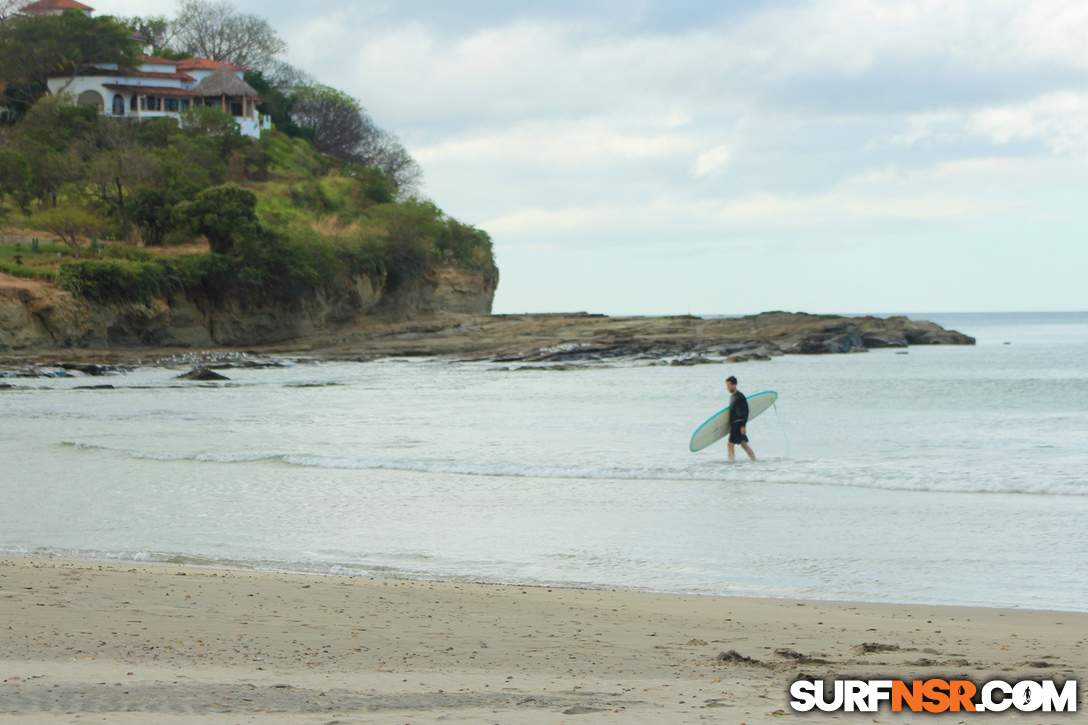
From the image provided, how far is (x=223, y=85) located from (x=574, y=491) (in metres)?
71.0

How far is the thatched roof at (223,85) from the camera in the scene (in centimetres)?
7544

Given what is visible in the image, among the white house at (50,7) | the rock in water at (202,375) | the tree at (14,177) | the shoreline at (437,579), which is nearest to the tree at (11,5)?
the white house at (50,7)

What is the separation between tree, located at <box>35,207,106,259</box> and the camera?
49.8 metres

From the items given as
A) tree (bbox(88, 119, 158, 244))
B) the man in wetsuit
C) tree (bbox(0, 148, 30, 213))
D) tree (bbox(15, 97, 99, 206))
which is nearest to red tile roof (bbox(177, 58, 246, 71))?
tree (bbox(15, 97, 99, 206))

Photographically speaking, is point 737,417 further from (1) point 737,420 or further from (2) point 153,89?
(2) point 153,89

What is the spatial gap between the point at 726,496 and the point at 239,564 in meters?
7.14

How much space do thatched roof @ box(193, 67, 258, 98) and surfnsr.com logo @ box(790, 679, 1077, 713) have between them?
259 feet

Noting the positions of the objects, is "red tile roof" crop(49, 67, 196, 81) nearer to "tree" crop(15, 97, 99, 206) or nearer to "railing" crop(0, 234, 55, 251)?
"tree" crop(15, 97, 99, 206)

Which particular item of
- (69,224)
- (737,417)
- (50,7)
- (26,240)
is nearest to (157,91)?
(50,7)

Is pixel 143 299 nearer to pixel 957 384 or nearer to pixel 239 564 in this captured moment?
pixel 957 384

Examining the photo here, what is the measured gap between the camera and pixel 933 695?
4938 mm

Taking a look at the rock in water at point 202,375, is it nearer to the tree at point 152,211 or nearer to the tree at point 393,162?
the tree at point 152,211

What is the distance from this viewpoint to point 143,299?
163 ft

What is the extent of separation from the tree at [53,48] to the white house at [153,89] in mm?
844
